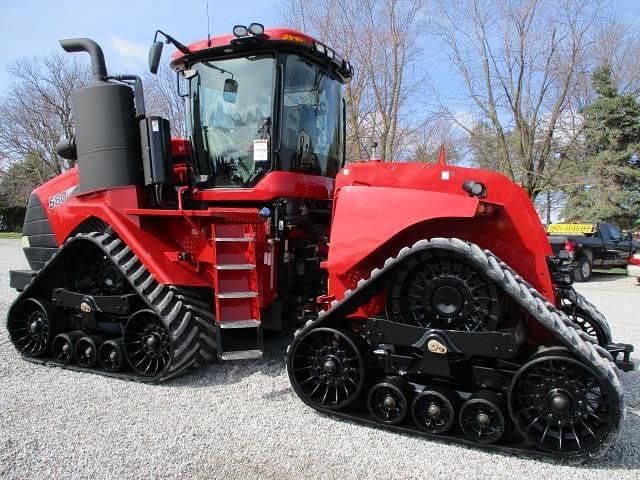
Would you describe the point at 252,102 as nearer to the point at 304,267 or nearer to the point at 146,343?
the point at 304,267

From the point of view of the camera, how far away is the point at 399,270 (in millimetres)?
3514

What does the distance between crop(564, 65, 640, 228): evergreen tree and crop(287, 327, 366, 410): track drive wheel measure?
20779 mm

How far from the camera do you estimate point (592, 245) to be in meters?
13.8

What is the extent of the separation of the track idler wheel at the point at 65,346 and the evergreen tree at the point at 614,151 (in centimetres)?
2128

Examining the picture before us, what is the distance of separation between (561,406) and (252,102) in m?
3.35

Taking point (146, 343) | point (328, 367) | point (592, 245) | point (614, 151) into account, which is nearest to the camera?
point (328, 367)

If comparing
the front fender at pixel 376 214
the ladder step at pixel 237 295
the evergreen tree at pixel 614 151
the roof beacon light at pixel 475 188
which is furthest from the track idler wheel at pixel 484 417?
the evergreen tree at pixel 614 151

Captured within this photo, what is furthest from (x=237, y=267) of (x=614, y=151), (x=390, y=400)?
(x=614, y=151)

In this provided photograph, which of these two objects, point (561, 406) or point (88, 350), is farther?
point (88, 350)

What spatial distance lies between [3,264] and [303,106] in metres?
13.8

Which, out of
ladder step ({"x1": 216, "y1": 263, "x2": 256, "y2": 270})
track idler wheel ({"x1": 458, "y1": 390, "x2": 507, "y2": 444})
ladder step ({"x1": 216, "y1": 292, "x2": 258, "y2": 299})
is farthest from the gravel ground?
ladder step ({"x1": 216, "y1": 263, "x2": 256, "y2": 270})

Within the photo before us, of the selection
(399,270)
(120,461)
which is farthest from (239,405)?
(399,270)

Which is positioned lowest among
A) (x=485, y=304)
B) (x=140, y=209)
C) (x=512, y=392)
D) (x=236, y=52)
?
(x=512, y=392)

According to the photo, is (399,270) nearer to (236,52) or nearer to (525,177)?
(236,52)
